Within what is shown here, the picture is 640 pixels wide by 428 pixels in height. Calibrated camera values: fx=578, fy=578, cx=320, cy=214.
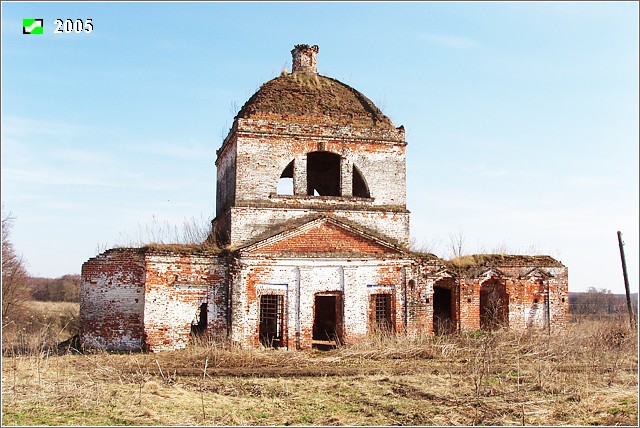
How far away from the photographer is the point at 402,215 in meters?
16.6

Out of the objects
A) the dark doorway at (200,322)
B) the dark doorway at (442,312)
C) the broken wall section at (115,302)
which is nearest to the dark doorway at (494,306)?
the dark doorway at (442,312)

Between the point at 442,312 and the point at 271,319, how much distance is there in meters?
5.26

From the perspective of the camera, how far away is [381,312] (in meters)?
15.6

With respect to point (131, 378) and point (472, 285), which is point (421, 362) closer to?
point (472, 285)

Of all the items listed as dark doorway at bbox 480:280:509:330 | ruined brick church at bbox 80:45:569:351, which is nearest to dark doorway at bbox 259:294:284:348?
ruined brick church at bbox 80:45:569:351

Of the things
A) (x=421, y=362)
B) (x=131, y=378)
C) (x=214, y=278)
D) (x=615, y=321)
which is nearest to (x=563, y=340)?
(x=615, y=321)

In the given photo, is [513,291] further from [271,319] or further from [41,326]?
[41,326]

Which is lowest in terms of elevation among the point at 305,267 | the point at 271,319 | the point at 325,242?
the point at 271,319

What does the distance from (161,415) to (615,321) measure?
12.8 metres

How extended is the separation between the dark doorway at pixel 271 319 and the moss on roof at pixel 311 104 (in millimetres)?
5120

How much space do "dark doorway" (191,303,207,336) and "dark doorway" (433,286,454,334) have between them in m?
6.34

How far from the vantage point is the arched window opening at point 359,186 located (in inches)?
662

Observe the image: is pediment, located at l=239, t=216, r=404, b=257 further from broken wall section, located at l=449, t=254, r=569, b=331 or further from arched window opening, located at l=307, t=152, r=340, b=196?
arched window opening, located at l=307, t=152, r=340, b=196

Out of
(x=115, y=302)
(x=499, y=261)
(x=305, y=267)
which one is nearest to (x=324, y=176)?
(x=305, y=267)
